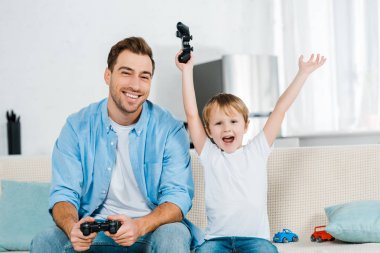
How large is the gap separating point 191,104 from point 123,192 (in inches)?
15.4

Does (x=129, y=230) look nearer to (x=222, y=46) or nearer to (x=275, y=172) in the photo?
(x=275, y=172)

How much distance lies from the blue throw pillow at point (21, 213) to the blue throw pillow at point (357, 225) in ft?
3.61

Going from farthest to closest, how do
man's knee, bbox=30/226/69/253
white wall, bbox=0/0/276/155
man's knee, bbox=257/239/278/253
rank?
white wall, bbox=0/0/276/155, man's knee, bbox=257/239/278/253, man's knee, bbox=30/226/69/253

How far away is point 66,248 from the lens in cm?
204

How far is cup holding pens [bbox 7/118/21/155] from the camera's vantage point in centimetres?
467

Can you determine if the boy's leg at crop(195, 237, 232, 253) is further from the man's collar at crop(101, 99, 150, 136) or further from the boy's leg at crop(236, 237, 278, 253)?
the man's collar at crop(101, 99, 150, 136)

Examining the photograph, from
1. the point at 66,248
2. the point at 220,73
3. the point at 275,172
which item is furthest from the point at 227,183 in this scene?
the point at 220,73

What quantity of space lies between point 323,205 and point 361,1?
2.55 meters

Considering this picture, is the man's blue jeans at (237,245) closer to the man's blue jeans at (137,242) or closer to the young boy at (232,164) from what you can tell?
the young boy at (232,164)

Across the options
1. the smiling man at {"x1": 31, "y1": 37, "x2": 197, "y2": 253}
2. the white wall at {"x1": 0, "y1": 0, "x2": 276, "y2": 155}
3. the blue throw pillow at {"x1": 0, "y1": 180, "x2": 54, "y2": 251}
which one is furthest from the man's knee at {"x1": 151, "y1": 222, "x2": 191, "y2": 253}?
the white wall at {"x1": 0, "y1": 0, "x2": 276, "y2": 155}

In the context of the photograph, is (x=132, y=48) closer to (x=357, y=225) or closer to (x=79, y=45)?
(x=357, y=225)

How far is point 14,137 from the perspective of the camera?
4.70 meters

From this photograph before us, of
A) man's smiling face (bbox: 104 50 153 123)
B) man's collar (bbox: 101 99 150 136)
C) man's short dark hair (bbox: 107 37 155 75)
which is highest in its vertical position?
man's short dark hair (bbox: 107 37 155 75)

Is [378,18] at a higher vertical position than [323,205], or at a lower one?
higher
